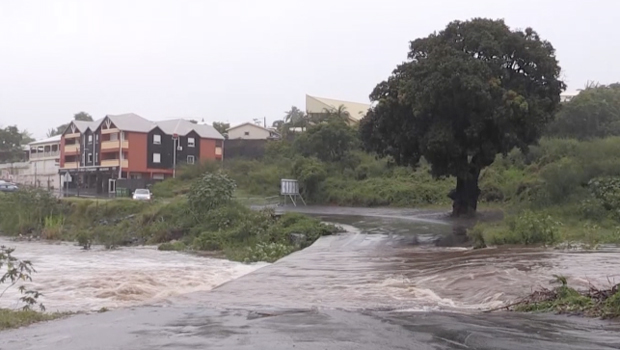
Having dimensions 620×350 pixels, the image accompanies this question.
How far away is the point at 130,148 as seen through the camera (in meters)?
67.9

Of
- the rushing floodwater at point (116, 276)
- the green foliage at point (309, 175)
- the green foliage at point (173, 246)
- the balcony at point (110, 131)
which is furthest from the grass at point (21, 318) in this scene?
the balcony at point (110, 131)

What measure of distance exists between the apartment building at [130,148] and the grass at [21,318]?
185 ft

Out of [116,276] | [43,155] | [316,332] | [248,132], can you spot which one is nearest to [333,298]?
[316,332]

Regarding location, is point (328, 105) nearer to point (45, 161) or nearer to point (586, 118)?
point (45, 161)

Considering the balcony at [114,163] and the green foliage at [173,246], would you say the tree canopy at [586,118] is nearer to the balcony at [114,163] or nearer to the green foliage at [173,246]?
the green foliage at [173,246]

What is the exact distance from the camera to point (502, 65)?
2822 cm

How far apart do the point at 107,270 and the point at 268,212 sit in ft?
36.8

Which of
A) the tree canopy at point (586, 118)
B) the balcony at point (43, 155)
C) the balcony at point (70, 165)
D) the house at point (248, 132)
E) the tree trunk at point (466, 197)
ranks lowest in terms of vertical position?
the tree trunk at point (466, 197)

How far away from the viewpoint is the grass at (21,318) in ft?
32.7

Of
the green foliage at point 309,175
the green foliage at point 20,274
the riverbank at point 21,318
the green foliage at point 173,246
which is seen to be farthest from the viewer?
the green foliage at point 309,175

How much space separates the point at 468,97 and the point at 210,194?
12.0m

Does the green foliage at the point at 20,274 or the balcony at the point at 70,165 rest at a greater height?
the balcony at the point at 70,165

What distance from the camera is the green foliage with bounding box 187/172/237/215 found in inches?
1214

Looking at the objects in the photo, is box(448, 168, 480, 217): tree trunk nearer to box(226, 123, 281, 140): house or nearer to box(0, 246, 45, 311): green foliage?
box(0, 246, 45, 311): green foliage
